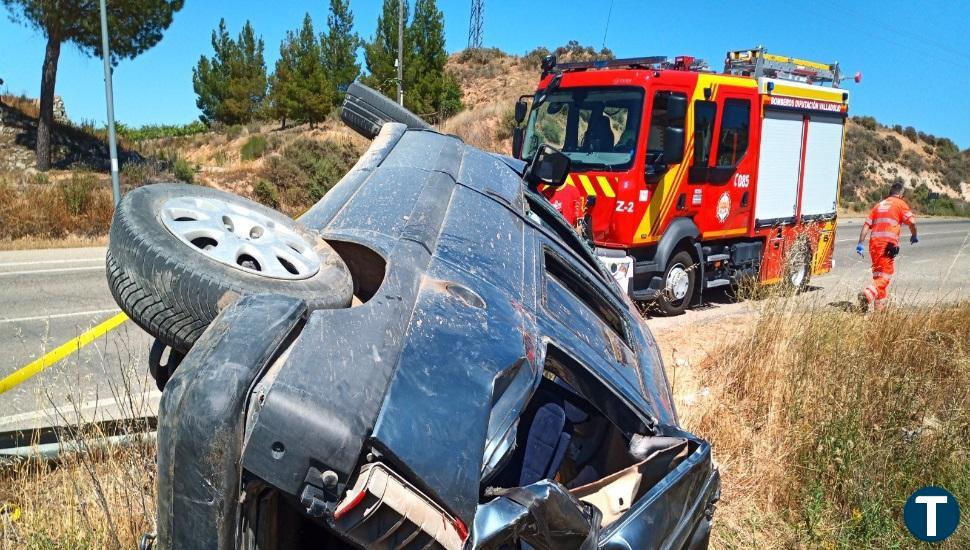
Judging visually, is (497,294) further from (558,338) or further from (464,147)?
(464,147)

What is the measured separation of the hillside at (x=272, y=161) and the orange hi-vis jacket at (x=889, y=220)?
1492cm

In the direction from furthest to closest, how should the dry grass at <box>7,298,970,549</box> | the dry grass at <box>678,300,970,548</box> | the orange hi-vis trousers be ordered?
the orange hi-vis trousers
the dry grass at <box>678,300,970,548</box>
the dry grass at <box>7,298,970,549</box>

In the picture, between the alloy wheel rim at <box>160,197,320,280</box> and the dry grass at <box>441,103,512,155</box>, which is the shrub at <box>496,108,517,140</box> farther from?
the alloy wheel rim at <box>160,197,320,280</box>

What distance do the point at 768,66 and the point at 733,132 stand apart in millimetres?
1523

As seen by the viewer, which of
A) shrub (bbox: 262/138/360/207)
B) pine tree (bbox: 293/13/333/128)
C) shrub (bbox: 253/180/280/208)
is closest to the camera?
shrub (bbox: 253/180/280/208)

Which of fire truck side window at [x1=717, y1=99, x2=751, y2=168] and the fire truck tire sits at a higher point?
fire truck side window at [x1=717, y1=99, x2=751, y2=168]

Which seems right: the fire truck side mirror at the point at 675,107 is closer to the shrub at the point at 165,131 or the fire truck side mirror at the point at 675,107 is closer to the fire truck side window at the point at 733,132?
the fire truck side window at the point at 733,132

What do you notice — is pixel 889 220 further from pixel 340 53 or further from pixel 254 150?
pixel 340 53

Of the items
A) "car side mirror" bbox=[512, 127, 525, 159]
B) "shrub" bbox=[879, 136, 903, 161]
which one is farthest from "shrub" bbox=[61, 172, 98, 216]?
"shrub" bbox=[879, 136, 903, 161]

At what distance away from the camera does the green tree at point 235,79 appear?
4791 centimetres

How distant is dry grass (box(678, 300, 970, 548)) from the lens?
147 inches

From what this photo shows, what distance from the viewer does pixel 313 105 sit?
40.0 meters

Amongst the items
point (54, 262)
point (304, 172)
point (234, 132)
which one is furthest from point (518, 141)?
point (234, 132)

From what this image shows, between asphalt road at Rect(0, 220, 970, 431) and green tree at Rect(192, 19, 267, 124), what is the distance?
122 feet
